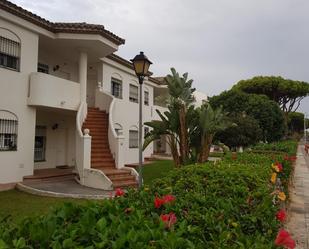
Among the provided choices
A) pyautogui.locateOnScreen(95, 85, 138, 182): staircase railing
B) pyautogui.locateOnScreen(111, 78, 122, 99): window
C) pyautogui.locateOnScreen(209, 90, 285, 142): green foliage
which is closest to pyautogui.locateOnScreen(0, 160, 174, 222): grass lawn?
pyautogui.locateOnScreen(95, 85, 138, 182): staircase railing

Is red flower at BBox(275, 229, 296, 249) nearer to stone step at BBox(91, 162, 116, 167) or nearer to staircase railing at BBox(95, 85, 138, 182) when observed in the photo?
staircase railing at BBox(95, 85, 138, 182)

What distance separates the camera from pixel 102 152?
1619 centimetres

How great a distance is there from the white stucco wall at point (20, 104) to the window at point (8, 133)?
0.50ft

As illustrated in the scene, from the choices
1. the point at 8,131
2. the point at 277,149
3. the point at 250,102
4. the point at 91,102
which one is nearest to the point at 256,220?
the point at 8,131

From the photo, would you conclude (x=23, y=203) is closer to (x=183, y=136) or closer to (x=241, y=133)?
(x=183, y=136)

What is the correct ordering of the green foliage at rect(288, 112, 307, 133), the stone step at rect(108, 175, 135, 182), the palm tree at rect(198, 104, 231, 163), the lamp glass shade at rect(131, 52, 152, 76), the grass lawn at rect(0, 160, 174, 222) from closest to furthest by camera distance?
the grass lawn at rect(0, 160, 174, 222) < the lamp glass shade at rect(131, 52, 152, 76) < the palm tree at rect(198, 104, 231, 163) < the stone step at rect(108, 175, 135, 182) < the green foliage at rect(288, 112, 307, 133)

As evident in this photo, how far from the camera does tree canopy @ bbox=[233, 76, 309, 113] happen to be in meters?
52.3

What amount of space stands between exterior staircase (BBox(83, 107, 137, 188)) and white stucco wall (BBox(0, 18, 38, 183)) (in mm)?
2838

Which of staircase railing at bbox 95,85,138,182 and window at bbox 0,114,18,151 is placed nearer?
window at bbox 0,114,18,151

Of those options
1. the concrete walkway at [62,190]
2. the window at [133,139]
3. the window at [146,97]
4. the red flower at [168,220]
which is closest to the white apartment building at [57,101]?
the concrete walkway at [62,190]

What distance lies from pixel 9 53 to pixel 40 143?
17.2 ft

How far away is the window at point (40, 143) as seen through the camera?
16922 mm

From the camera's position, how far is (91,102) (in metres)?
20.4

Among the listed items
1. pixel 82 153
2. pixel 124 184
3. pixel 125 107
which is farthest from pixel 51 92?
pixel 125 107
